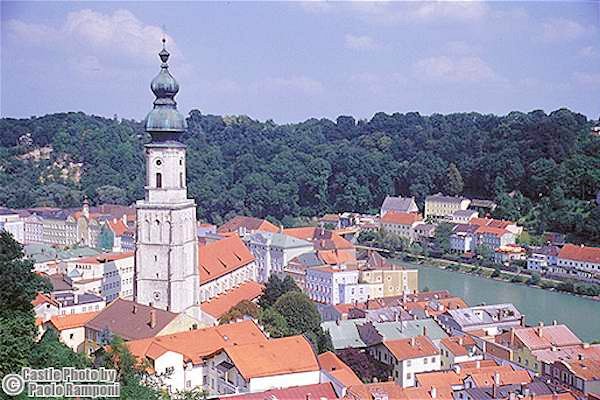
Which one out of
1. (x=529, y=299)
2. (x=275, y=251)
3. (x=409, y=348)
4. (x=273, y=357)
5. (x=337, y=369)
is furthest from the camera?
(x=275, y=251)

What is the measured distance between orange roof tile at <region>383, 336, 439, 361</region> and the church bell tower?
319cm

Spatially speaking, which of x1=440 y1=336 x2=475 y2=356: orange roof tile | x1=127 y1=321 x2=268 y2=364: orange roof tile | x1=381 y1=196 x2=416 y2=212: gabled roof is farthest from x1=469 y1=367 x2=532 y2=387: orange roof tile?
x1=381 y1=196 x2=416 y2=212: gabled roof

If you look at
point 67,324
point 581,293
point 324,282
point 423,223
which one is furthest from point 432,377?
point 423,223

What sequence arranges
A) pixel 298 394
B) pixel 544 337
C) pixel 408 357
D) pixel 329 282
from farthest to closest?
pixel 329 282
pixel 544 337
pixel 408 357
pixel 298 394

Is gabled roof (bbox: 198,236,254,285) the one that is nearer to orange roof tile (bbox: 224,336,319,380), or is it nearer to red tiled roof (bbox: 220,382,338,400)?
orange roof tile (bbox: 224,336,319,380)

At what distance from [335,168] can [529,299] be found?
16.3 meters

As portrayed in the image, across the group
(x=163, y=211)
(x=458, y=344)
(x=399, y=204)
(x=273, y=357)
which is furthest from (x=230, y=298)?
(x=399, y=204)

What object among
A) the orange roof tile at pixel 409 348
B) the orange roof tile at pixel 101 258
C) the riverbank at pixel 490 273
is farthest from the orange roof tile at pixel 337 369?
the riverbank at pixel 490 273

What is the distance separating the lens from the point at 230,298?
14.1 metres

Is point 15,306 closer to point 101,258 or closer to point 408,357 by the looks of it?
point 408,357

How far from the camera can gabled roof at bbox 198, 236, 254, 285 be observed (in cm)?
1469

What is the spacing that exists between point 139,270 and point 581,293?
38.0 feet

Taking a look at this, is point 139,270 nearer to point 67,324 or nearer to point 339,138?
point 67,324

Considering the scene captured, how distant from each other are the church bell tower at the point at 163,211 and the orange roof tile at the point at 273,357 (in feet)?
9.33
